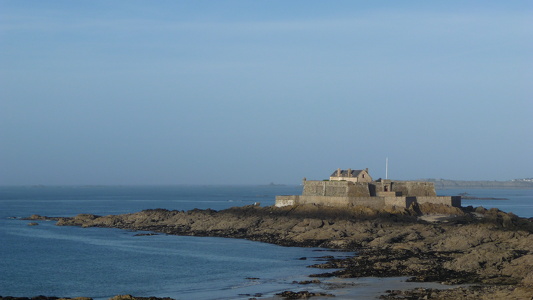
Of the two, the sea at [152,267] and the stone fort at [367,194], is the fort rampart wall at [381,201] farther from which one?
the sea at [152,267]

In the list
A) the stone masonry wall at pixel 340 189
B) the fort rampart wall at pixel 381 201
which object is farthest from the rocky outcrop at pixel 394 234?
the stone masonry wall at pixel 340 189

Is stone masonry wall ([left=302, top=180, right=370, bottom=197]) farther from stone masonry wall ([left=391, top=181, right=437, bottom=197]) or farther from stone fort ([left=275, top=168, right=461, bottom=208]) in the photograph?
stone masonry wall ([left=391, top=181, right=437, bottom=197])

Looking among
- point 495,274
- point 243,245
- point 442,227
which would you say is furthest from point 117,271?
point 442,227

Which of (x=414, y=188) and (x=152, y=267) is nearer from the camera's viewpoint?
(x=152, y=267)

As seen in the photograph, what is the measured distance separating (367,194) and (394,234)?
526 inches

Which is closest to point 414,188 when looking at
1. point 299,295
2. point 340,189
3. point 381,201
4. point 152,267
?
point 381,201

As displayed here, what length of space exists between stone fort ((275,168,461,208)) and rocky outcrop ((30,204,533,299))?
1280mm

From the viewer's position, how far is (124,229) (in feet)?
222

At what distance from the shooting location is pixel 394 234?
48.4 m

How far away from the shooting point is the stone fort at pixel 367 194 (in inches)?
2328

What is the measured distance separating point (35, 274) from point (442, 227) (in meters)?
26.6

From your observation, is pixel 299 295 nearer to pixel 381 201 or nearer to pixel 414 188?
pixel 381 201

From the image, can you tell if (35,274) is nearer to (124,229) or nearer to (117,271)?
(117,271)

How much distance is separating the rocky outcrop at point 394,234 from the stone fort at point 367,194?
4.20 feet
